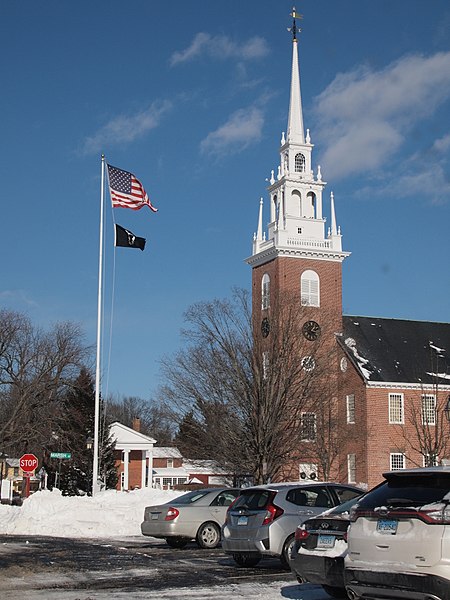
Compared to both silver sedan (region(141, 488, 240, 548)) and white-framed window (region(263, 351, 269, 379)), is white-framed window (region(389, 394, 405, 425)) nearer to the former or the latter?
white-framed window (region(263, 351, 269, 379))

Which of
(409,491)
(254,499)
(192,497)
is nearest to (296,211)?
(192,497)

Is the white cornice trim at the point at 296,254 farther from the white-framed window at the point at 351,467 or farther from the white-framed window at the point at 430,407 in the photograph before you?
the white-framed window at the point at 351,467

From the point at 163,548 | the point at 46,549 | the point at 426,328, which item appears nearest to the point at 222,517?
the point at 163,548

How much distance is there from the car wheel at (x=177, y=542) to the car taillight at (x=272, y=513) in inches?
226

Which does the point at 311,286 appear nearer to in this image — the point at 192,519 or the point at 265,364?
the point at 265,364

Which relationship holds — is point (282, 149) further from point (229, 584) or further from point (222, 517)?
point (229, 584)

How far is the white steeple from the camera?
2210 inches

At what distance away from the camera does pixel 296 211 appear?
57281 millimetres

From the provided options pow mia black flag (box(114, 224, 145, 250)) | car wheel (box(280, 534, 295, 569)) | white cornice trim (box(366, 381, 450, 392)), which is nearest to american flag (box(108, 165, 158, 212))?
pow mia black flag (box(114, 224, 145, 250))

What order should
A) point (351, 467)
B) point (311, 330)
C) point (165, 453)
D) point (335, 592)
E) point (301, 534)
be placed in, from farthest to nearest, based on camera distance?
point (165, 453) → point (351, 467) → point (311, 330) → point (301, 534) → point (335, 592)

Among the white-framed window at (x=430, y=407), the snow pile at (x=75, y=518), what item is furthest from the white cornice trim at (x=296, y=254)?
the snow pile at (x=75, y=518)

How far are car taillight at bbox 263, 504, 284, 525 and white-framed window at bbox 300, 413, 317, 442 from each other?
25.9m

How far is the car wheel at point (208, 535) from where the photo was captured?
1981cm

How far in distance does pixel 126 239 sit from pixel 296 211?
24473 mm
